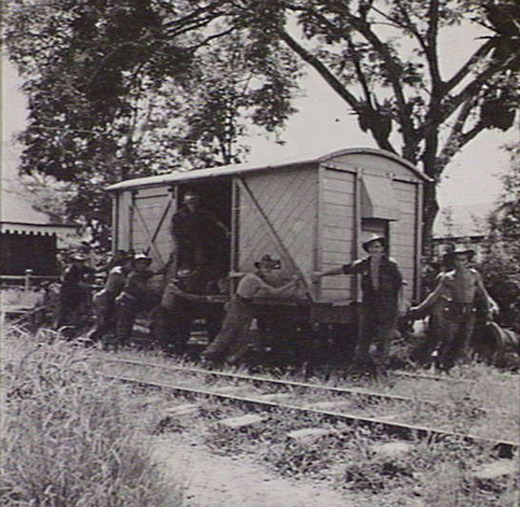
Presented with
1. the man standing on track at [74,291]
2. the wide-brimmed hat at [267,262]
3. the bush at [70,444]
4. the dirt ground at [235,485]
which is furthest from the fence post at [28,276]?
the wide-brimmed hat at [267,262]

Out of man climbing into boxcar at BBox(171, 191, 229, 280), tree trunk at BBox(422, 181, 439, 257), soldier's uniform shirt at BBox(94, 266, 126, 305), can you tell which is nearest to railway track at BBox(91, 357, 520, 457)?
soldier's uniform shirt at BBox(94, 266, 126, 305)

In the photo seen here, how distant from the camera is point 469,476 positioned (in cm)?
188

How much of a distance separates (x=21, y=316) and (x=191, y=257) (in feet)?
2.45

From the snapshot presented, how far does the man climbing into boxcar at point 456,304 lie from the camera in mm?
1779

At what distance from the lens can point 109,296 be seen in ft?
7.54

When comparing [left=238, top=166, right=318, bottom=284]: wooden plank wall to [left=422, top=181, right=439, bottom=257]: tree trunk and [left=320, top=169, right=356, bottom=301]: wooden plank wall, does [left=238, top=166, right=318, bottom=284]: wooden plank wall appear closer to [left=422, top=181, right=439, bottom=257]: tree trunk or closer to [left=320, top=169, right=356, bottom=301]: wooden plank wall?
[left=320, top=169, right=356, bottom=301]: wooden plank wall

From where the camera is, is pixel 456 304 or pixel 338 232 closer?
pixel 456 304

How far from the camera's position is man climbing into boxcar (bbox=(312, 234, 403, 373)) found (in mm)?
1864

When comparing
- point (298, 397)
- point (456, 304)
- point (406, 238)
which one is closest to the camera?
point (456, 304)

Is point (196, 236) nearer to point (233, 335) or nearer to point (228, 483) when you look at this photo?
point (233, 335)

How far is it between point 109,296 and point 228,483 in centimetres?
69

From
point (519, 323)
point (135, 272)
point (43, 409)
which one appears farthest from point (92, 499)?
point (519, 323)

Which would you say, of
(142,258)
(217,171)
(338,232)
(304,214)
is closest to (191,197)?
(217,171)

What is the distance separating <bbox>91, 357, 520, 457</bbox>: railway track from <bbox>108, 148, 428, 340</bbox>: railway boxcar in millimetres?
392
